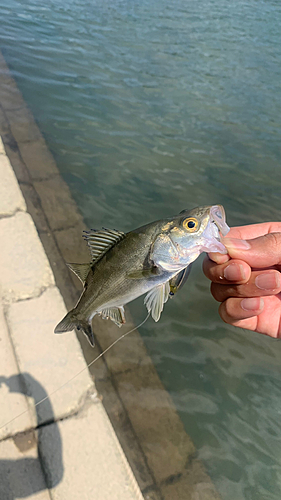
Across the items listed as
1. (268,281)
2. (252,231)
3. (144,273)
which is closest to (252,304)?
(268,281)

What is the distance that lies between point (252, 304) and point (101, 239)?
1.25 m

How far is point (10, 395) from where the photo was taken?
3.46m

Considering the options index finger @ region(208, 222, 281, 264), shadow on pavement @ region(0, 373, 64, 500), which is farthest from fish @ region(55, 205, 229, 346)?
shadow on pavement @ region(0, 373, 64, 500)

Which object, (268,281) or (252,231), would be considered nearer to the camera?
(268,281)

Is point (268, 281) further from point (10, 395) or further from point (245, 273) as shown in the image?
point (10, 395)

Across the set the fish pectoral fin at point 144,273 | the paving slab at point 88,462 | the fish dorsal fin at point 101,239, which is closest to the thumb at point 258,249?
the fish pectoral fin at point 144,273

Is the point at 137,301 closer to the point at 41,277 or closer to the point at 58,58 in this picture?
the point at 41,277

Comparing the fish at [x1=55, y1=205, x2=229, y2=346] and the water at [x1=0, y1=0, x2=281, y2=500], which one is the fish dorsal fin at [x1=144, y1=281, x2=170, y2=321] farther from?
the water at [x1=0, y1=0, x2=281, y2=500]

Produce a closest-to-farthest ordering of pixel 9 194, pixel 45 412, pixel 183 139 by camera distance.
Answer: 1. pixel 45 412
2. pixel 9 194
3. pixel 183 139

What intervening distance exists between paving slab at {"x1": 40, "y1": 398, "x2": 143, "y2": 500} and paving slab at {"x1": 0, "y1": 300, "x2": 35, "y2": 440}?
0.23 m

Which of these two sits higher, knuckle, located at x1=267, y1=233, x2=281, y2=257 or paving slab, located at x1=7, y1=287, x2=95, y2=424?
paving slab, located at x1=7, y1=287, x2=95, y2=424

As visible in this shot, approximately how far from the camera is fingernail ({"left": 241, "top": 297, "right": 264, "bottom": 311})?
8.34 ft

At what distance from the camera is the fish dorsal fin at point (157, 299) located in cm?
198

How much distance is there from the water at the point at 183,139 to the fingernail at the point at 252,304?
84.1 inches
